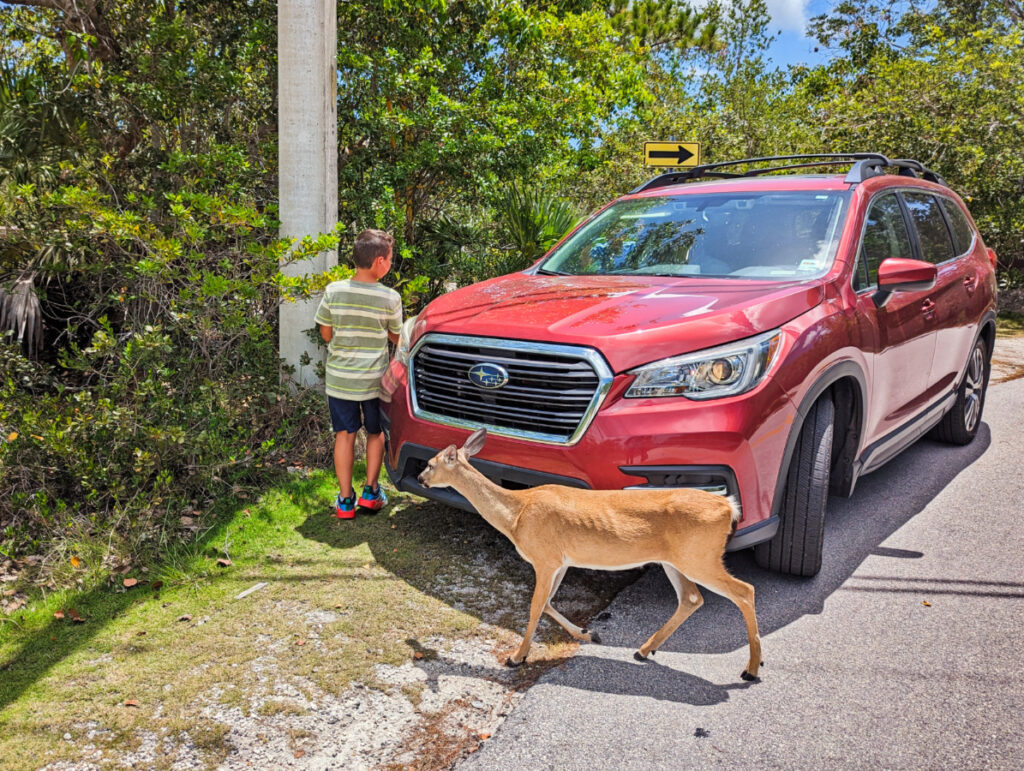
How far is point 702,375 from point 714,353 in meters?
0.11

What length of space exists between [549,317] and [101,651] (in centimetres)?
244

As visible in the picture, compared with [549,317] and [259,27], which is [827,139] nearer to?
[259,27]

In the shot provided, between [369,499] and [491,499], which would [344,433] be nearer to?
[369,499]

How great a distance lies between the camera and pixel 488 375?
3807 mm

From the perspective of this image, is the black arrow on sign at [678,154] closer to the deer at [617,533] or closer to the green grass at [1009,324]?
the deer at [617,533]

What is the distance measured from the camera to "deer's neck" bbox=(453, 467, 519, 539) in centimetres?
338

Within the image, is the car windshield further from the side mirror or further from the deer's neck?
the deer's neck

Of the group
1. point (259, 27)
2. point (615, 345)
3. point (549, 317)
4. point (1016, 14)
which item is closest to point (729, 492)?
point (615, 345)

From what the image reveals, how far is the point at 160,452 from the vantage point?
185 inches

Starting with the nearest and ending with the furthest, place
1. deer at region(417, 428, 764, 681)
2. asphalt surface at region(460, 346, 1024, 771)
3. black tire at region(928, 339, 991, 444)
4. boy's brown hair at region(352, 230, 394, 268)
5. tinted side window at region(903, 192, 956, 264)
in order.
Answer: asphalt surface at region(460, 346, 1024, 771) < deer at region(417, 428, 764, 681) < boy's brown hair at region(352, 230, 394, 268) < tinted side window at region(903, 192, 956, 264) < black tire at region(928, 339, 991, 444)

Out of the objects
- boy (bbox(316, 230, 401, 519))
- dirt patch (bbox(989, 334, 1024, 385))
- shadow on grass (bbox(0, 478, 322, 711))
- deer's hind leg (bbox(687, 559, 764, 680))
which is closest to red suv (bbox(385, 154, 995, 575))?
boy (bbox(316, 230, 401, 519))

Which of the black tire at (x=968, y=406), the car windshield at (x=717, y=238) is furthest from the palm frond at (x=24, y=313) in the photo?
the black tire at (x=968, y=406)

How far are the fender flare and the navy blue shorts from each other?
2306 millimetres

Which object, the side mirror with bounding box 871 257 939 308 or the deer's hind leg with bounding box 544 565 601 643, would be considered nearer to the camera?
the deer's hind leg with bounding box 544 565 601 643
